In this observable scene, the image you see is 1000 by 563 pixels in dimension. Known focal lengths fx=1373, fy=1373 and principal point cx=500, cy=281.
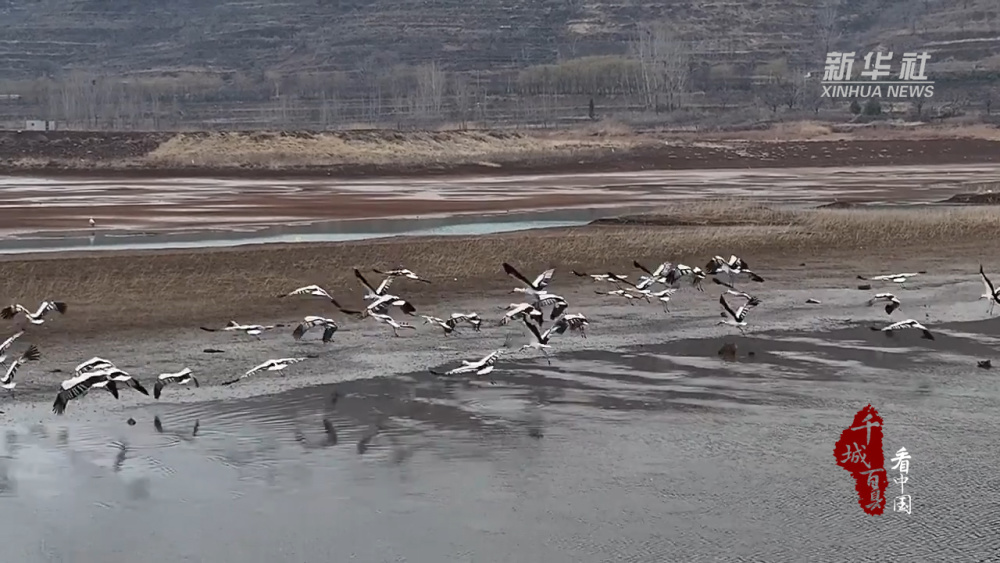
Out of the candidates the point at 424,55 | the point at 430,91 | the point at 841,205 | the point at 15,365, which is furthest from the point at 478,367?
the point at 424,55

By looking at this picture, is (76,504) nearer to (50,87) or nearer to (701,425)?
(701,425)

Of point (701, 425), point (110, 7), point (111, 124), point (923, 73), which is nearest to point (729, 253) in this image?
point (701, 425)

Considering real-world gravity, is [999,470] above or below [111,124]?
above

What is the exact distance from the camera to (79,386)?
1298 cm

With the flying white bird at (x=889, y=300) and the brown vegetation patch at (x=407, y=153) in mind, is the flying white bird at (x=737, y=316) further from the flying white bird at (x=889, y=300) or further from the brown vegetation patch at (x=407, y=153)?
the brown vegetation patch at (x=407, y=153)

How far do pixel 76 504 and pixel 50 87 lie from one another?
122195 millimetres

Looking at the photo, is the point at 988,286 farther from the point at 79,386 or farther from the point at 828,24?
the point at 828,24

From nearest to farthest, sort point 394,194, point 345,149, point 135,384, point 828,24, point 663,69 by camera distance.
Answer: point 135,384 → point 394,194 → point 345,149 → point 663,69 → point 828,24

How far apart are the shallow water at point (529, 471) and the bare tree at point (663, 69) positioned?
10209 centimetres

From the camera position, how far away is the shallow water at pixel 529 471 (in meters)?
10.4

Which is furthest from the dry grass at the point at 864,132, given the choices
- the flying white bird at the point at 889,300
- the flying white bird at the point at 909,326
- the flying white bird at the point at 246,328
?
the flying white bird at the point at 246,328

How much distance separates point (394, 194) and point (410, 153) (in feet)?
67.8

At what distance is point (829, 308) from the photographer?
2045 centimetres
